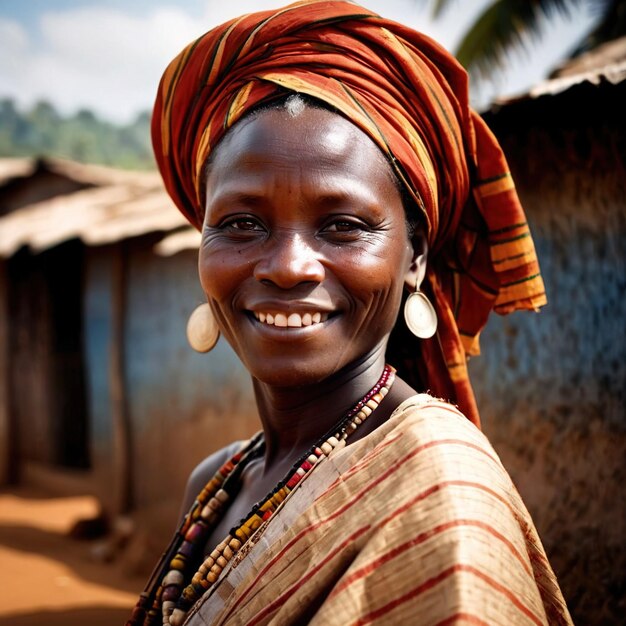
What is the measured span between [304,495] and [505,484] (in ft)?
1.29

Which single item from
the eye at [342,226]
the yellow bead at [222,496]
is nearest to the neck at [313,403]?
the yellow bead at [222,496]

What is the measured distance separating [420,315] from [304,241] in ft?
1.26

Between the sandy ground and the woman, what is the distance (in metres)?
4.03

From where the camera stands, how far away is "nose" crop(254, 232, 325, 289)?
145 cm

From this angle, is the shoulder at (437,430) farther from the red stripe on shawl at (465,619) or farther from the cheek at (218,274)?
the cheek at (218,274)

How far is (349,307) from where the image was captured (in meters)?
1.52

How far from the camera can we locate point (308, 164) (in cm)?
147

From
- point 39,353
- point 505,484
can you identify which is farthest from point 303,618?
point 39,353

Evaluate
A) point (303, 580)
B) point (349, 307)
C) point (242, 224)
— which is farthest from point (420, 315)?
point (303, 580)

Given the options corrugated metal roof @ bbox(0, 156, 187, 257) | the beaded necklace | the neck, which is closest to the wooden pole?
corrugated metal roof @ bbox(0, 156, 187, 257)

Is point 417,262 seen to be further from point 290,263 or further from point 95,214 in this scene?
point 95,214

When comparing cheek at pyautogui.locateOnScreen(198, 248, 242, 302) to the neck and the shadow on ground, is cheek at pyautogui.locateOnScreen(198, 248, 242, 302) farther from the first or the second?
the shadow on ground

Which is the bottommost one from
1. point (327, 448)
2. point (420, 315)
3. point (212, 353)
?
point (212, 353)

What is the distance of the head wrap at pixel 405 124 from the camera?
5.14ft
